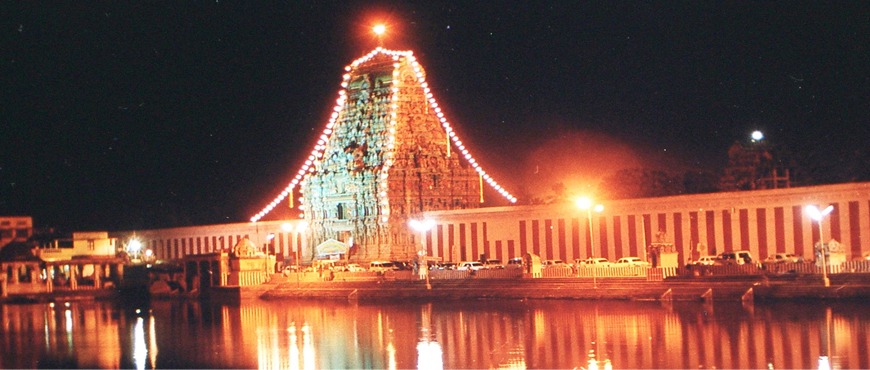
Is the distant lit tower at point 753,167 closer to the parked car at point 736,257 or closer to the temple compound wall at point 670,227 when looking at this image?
the temple compound wall at point 670,227

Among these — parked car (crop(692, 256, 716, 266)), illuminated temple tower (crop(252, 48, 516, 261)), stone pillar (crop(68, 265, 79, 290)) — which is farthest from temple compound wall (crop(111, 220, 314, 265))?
parked car (crop(692, 256, 716, 266))

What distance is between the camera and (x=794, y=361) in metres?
27.2

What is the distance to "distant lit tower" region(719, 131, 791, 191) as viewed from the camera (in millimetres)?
77688

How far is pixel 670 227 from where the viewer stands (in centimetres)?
5875

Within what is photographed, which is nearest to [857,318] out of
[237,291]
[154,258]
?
[237,291]

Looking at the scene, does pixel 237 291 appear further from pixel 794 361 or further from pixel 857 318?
pixel 794 361

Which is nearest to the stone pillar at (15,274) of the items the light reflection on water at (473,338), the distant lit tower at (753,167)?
the light reflection on water at (473,338)

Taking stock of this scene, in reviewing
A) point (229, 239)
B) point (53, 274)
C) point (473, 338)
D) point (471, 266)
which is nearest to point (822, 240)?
point (473, 338)

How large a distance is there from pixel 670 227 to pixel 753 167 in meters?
22.2

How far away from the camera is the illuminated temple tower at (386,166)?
72.8 metres

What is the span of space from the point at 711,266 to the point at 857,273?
577 cm

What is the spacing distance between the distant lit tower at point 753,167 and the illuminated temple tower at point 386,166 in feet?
48.2

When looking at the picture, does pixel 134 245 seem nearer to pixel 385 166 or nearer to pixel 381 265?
pixel 385 166

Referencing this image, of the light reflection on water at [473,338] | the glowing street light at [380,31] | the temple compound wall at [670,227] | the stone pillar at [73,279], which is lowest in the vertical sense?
the light reflection on water at [473,338]
